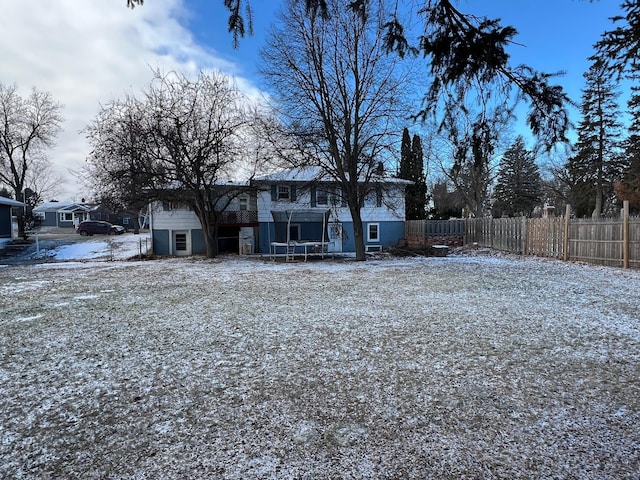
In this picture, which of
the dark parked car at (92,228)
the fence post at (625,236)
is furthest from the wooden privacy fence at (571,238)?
the dark parked car at (92,228)

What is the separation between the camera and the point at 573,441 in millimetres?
2494

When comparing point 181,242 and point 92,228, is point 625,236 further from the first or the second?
point 92,228

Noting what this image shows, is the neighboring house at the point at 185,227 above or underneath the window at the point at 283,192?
underneath

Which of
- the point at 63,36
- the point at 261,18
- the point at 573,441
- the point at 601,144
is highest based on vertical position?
the point at 601,144

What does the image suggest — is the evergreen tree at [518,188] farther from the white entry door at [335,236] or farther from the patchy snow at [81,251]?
the patchy snow at [81,251]

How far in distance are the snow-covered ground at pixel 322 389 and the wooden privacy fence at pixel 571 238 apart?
587cm

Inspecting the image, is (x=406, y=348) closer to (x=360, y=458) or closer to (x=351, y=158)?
(x=360, y=458)

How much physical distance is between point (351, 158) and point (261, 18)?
12282 millimetres

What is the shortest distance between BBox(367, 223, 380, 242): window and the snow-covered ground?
16.3m

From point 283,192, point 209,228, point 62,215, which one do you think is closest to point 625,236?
point 283,192

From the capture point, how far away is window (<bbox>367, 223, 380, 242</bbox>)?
23.4m

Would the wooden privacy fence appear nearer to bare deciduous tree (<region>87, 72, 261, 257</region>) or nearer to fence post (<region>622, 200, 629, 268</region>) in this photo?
fence post (<region>622, 200, 629, 268</region>)

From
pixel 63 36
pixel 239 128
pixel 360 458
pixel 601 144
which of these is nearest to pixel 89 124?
pixel 239 128

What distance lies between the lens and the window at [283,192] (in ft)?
72.3
